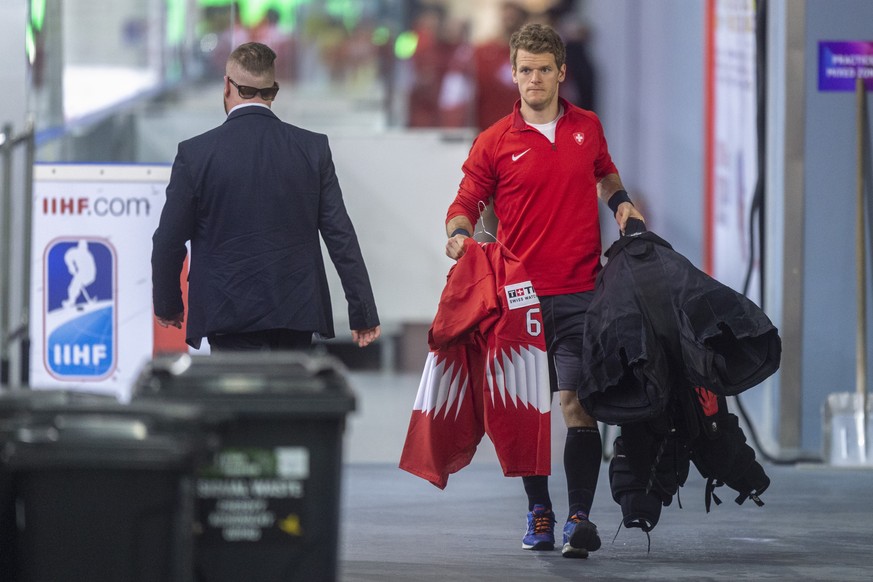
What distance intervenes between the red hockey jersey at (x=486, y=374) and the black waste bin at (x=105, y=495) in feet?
5.37

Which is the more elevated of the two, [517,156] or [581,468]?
[517,156]

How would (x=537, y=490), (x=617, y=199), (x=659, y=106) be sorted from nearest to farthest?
1. (x=537, y=490)
2. (x=617, y=199)
3. (x=659, y=106)

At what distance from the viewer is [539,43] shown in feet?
17.6

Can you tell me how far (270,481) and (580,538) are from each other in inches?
60.6

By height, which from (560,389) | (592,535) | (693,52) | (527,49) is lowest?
(592,535)

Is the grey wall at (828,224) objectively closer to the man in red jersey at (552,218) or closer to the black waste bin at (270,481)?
the man in red jersey at (552,218)

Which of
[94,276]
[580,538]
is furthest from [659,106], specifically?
[580,538]

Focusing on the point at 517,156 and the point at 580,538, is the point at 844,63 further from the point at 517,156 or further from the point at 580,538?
the point at 580,538

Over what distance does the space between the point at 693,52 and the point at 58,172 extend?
543 cm

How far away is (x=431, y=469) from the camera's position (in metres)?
5.46

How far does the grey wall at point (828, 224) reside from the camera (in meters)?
7.23

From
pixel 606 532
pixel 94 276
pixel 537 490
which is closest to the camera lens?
pixel 537 490

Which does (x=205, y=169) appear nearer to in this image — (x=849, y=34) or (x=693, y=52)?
(x=849, y=34)

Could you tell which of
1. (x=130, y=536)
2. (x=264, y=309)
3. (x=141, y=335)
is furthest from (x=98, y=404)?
(x=141, y=335)
